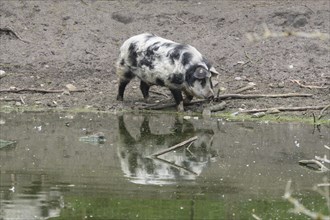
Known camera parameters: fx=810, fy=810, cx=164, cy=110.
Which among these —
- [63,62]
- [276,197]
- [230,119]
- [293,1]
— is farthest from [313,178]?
[293,1]

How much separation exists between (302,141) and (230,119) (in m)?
2.00

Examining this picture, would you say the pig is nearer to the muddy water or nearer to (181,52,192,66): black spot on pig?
(181,52,192,66): black spot on pig

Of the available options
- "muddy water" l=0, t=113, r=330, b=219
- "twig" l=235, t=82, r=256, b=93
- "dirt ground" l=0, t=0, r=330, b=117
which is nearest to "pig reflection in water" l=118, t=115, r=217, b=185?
"muddy water" l=0, t=113, r=330, b=219

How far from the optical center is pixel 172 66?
1309cm

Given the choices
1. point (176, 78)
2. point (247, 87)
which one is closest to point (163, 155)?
point (176, 78)

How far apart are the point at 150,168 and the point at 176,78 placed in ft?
14.2

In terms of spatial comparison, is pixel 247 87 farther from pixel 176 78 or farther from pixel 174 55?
pixel 174 55

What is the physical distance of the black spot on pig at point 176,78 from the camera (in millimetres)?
13102

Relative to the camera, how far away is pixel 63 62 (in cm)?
1565

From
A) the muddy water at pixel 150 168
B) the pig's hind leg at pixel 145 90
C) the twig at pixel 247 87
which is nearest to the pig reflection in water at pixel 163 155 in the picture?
the muddy water at pixel 150 168

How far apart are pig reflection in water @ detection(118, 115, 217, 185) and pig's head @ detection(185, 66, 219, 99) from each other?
2.86 ft

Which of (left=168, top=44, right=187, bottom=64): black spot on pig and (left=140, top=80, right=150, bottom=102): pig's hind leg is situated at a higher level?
(left=168, top=44, right=187, bottom=64): black spot on pig

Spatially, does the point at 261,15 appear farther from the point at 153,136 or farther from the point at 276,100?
the point at 153,136

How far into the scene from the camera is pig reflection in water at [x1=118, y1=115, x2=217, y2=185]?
8617 mm
